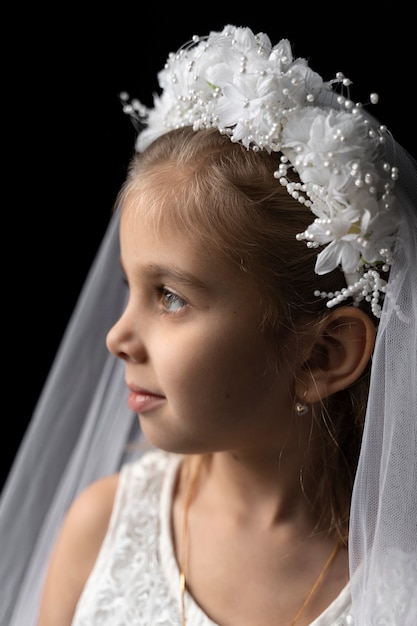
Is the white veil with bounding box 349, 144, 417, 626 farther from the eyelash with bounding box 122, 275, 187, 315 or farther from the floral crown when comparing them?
the eyelash with bounding box 122, 275, 187, 315

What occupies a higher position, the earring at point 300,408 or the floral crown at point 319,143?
the floral crown at point 319,143

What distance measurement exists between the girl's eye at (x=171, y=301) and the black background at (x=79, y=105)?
0.76 metres

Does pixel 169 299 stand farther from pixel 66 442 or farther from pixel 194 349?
pixel 66 442

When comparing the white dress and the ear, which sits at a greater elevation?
the ear

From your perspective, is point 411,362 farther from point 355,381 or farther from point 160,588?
point 160,588

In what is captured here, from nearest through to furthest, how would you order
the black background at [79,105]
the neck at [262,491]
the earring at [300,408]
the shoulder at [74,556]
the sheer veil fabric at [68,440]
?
the earring at [300,408]
the neck at [262,491]
the shoulder at [74,556]
the sheer veil fabric at [68,440]
the black background at [79,105]

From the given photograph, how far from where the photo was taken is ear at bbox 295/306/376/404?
4.33 feet

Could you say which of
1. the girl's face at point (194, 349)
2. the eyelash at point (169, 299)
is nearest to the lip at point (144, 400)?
the girl's face at point (194, 349)

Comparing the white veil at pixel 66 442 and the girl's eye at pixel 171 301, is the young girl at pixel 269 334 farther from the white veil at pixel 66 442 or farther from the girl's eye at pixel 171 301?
the white veil at pixel 66 442

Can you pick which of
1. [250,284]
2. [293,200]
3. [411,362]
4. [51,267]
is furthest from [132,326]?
[51,267]

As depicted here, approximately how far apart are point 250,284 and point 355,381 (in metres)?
0.24

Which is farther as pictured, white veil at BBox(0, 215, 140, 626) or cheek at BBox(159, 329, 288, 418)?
white veil at BBox(0, 215, 140, 626)

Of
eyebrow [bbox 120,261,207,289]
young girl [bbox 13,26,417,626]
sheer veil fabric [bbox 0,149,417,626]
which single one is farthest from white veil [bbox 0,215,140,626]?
eyebrow [bbox 120,261,207,289]

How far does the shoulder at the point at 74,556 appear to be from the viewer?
1539 mm
